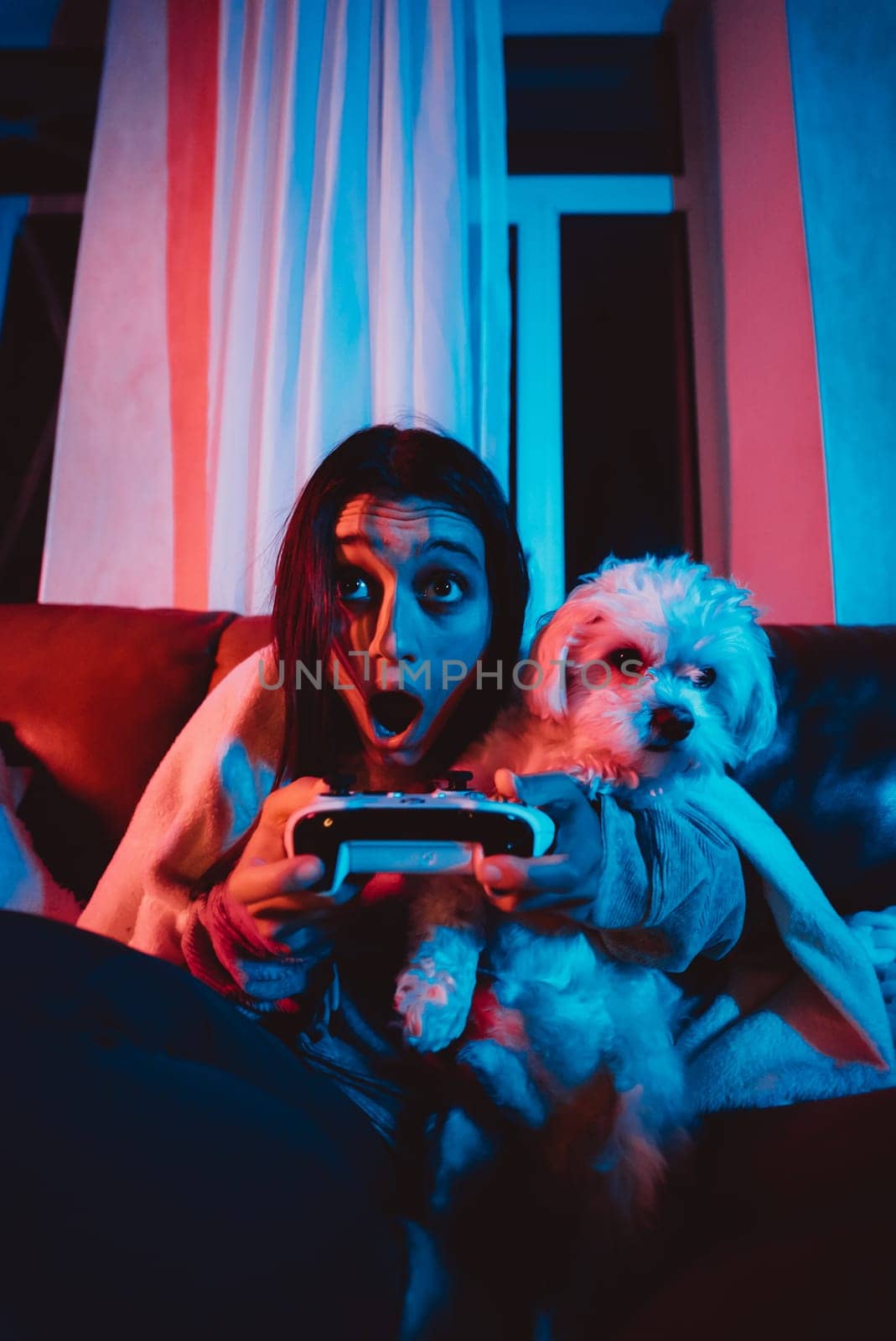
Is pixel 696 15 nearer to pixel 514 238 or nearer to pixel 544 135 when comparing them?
pixel 544 135

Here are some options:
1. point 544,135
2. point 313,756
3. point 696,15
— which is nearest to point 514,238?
point 544,135

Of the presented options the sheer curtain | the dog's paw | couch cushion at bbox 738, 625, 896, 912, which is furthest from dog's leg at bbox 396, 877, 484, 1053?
the sheer curtain

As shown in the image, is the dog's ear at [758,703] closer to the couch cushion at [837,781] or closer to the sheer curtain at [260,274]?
the couch cushion at [837,781]

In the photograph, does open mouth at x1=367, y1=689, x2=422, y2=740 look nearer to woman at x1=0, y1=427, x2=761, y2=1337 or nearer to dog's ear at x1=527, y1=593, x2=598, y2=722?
woman at x1=0, y1=427, x2=761, y2=1337

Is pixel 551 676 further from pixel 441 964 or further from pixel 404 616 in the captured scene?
pixel 441 964

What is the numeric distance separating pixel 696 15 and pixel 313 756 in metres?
2.70

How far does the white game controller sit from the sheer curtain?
122cm

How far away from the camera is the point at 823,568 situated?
1.88 meters

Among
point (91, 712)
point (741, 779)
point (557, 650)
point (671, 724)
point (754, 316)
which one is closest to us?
point (671, 724)

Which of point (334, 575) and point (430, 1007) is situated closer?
point (430, 1007)

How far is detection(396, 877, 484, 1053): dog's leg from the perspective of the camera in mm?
786

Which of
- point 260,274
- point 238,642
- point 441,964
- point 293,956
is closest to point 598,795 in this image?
point 441,964

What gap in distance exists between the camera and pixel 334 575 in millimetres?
946

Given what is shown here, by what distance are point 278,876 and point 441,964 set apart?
0.84 feet
